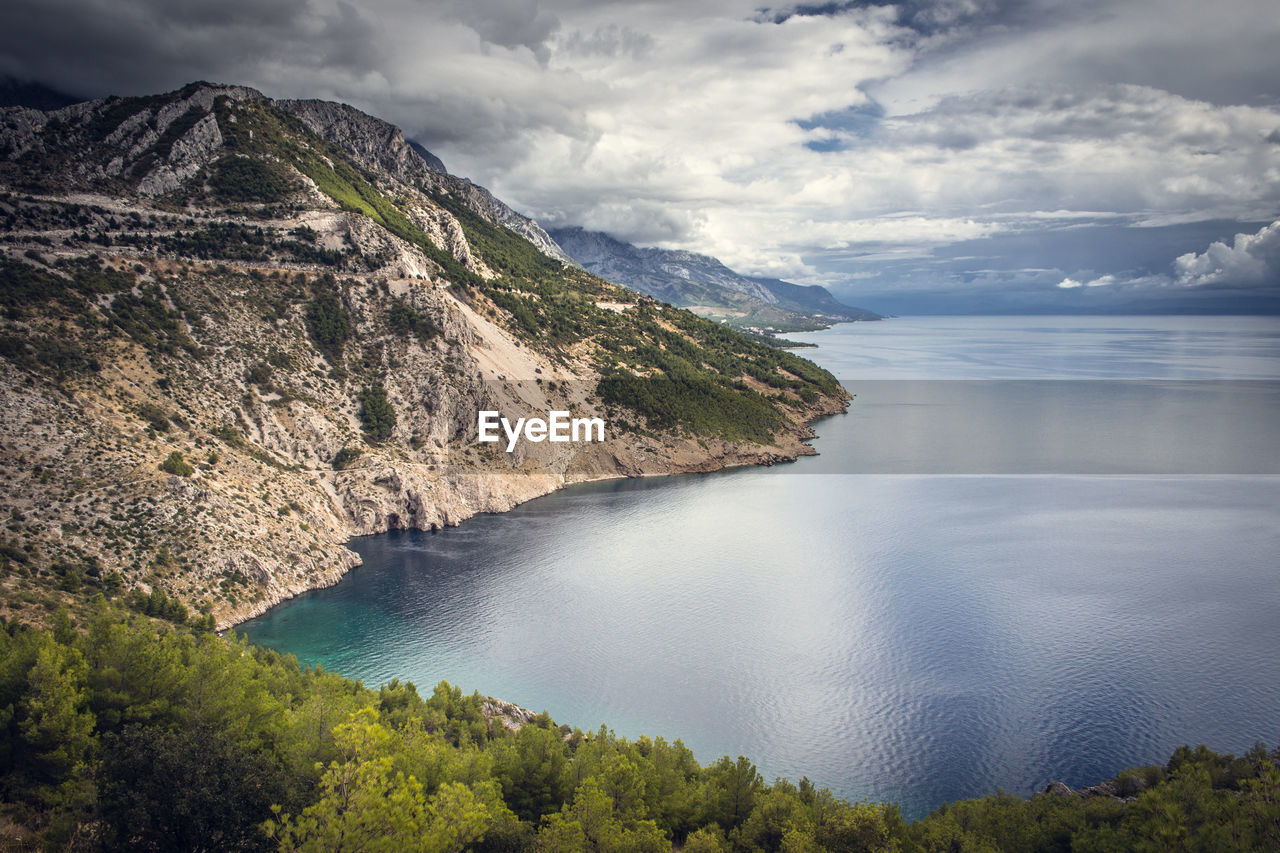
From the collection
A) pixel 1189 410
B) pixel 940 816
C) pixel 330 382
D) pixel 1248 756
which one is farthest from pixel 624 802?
pixel 1189 410

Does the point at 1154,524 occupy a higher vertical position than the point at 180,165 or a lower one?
lower

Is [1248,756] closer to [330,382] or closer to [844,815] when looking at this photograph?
[844,815]

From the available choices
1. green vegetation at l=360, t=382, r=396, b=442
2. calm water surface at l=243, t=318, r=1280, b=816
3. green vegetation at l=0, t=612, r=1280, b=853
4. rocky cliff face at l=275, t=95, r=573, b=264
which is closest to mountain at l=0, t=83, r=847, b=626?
green vegetation at l=360, t=382, r=396, b=442

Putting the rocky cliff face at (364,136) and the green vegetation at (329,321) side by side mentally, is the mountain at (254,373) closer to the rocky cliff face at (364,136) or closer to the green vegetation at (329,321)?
the green vegetation at (329,321)

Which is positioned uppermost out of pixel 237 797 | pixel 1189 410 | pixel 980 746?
pixel 1189 410

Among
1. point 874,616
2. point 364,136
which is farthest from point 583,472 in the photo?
point 364,136

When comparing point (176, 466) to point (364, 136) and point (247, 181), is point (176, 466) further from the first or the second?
point (364, 136)

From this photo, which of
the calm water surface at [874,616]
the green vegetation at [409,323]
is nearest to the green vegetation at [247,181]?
the green vegetation at [409,323]

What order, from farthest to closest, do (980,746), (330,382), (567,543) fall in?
(330,382), (567,543), (980,746)

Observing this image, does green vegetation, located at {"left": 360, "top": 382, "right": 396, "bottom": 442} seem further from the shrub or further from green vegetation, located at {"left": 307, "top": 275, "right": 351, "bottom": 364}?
the shrub
